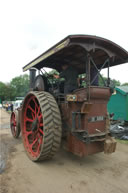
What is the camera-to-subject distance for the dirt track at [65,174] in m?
2.20

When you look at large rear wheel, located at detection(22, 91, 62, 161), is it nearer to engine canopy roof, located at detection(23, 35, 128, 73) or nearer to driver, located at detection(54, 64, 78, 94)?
driver, located at detection(54, 64, 78, 94)

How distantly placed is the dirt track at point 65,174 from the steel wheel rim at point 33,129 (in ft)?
0.82

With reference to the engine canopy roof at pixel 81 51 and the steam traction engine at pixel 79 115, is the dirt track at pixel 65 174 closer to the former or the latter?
the steam traction engine at pixel 79 115

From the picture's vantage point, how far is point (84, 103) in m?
2.69

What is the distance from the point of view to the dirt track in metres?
2.20

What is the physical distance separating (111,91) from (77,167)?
5.91 ft

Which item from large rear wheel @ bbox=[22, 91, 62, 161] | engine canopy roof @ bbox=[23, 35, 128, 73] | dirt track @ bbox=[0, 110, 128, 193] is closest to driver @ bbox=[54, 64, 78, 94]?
engine canopy roof @ bbox=[23, 35, 128, 73]

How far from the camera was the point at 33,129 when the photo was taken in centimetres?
318

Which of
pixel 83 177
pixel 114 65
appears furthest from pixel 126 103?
pixel 83 177

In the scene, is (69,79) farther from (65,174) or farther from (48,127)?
(65,174)

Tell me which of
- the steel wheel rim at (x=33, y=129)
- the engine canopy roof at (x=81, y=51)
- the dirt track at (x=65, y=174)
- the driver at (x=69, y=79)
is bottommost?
the dirt track at (x=65, y=174)

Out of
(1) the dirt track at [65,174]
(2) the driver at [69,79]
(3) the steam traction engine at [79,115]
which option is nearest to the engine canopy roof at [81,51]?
(3) the steam traction engine at [79,115]

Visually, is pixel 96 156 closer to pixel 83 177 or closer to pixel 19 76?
pixel 83 177

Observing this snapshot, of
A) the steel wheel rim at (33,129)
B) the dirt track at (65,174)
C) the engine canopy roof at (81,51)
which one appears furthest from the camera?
the steel wheel rim at (33,129)
